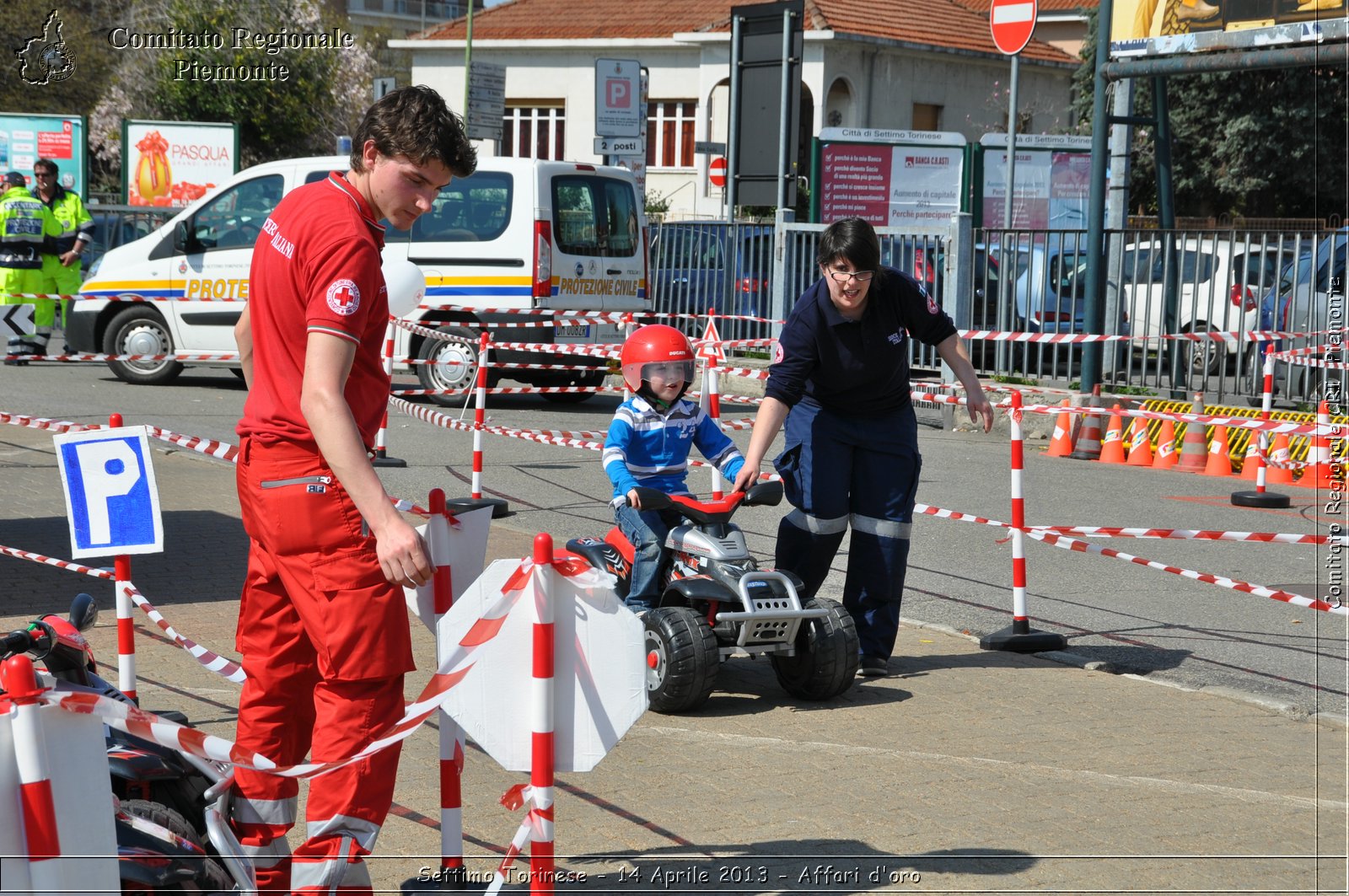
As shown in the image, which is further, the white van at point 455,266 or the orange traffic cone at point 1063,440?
the white van at point 455,266

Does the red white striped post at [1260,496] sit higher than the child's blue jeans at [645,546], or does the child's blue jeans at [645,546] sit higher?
the child's blue jeans at [645,546]

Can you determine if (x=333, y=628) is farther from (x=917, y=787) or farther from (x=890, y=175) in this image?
(x=890, y=175)

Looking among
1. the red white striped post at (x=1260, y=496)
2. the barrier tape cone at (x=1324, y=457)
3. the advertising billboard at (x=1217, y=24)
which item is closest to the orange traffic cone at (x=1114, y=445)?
Result: the red white striped post at (x=1260, y=496)

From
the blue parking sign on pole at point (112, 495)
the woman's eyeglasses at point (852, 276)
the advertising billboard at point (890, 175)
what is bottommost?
the blue parking sign on pole at point (112, 495)

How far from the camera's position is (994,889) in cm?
407

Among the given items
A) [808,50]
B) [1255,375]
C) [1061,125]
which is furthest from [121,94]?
[1255,375]

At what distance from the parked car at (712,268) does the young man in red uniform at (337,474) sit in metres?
15.7

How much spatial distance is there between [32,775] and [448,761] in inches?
52.4

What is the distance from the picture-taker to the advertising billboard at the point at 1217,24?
14.1m

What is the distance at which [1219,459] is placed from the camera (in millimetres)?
13039

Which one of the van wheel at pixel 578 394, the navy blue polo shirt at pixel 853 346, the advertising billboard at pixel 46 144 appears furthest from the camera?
the advertising billboard at pixel 46 144

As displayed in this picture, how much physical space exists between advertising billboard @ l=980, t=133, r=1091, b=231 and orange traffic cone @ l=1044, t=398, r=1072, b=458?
11.0 m

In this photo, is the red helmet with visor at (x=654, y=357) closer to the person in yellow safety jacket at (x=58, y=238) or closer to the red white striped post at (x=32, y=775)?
the red white striped post at (x=32, y=775)

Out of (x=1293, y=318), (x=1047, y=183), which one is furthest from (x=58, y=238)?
(x=1047, y=183)
